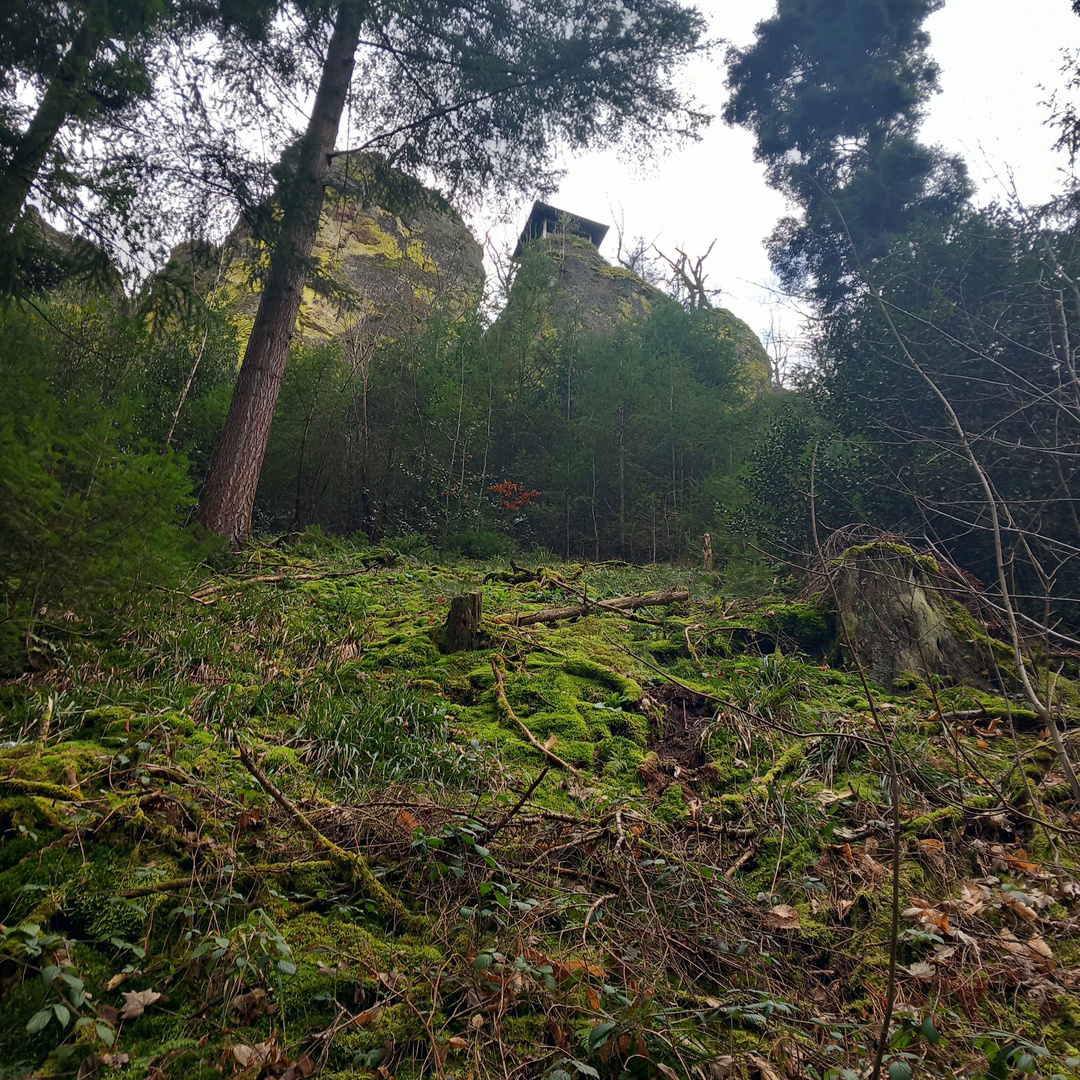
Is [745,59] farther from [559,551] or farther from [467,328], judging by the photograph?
[559,551]

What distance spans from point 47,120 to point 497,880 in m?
5.01

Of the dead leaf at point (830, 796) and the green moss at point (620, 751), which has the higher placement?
the dead leaf at point (830, 796)

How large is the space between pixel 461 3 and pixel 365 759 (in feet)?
28.7

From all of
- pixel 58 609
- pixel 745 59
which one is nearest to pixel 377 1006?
pixel 58 609

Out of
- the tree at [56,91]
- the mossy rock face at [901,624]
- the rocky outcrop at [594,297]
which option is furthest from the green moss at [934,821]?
the rocky outcrop at [594,297]

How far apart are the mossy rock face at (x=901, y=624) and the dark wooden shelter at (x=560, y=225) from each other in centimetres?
2437

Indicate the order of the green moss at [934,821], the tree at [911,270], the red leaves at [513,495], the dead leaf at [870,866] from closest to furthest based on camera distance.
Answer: the dead leaf at [870,866] → the green moss at [934,821] → the tree at [911,270] → the red leaves at [513,495]

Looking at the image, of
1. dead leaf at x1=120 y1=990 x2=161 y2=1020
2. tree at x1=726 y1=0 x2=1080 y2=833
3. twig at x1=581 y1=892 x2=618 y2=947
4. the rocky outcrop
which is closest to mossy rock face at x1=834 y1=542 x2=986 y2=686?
tree at x1=726 y1=0 x2=1080 y2=833

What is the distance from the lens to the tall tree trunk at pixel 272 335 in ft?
23.1

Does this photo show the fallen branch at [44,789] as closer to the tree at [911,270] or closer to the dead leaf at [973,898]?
the dead leaf at [973,898]

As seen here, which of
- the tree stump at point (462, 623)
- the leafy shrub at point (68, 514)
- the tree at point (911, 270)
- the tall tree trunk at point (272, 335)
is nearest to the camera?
the leafy shrub at point (68, 514)

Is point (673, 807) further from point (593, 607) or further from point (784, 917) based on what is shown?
point (593, 607)

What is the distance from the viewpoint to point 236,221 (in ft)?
23.1

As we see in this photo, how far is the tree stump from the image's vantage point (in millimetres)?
4543
